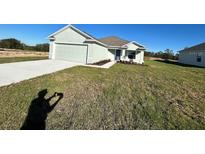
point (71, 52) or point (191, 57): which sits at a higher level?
point (191, 57)

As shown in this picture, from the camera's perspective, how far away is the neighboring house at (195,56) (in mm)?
28531

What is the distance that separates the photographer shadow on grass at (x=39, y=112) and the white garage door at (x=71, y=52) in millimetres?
12263

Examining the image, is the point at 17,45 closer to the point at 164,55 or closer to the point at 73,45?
the point at 73,45

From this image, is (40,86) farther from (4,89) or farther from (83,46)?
(83,46)

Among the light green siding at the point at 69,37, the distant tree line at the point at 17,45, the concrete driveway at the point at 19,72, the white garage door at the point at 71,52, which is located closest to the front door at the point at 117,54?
the white garage door at the point at 71,52

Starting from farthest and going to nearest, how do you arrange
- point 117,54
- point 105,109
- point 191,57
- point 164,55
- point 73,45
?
point 164,55, point 191,57, point 117,54, point 73,45, point 105,109

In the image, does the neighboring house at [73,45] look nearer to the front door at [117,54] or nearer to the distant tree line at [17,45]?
the front door at [117,54]

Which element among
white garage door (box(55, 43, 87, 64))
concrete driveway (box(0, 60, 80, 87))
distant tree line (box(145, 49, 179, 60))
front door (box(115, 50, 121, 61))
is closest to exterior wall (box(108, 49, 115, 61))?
front door (box(115, 50, 121, 61))

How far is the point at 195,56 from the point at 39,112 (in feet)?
111

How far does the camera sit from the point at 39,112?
4.21 meters

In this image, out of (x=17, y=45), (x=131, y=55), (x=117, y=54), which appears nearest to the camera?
(x=131, y=55)

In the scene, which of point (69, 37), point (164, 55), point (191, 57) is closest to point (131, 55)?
point (69, 37)
